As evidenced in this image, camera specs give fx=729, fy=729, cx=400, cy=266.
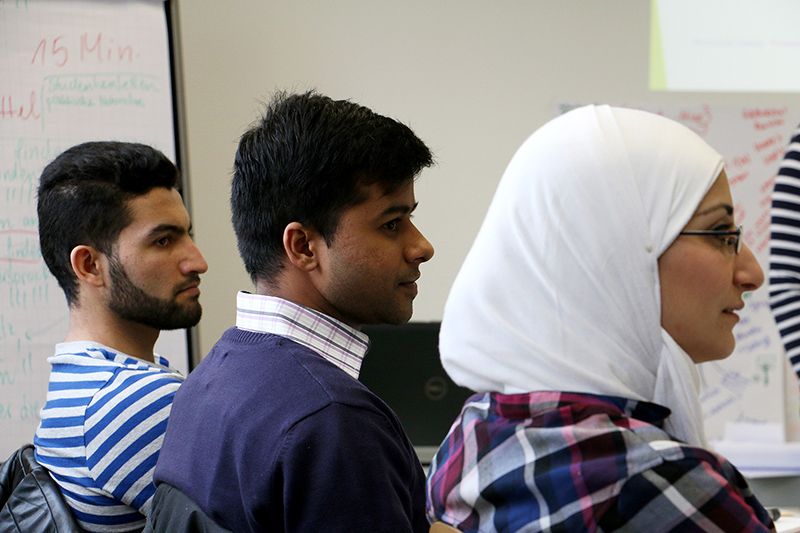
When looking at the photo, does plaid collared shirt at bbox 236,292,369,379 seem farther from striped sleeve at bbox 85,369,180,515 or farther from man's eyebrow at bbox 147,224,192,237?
man's eyebrow at bbox 147,224,192,237

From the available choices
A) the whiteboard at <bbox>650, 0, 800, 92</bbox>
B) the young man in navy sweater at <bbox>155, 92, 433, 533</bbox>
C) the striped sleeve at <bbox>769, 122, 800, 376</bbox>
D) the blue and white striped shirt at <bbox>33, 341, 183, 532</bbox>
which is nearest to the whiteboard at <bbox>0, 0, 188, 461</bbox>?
the blue and white striped shirt at <bbox>33, 341, 183, 532</bbox>

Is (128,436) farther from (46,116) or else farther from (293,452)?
(46,116)

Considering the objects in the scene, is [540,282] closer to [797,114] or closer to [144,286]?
[144,286]

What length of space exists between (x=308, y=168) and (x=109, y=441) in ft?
1.92

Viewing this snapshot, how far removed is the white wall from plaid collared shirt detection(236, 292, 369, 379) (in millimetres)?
1788

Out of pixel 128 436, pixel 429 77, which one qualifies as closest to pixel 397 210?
pixel 128 436

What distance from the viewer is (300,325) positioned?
986mm

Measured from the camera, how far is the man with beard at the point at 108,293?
125cm

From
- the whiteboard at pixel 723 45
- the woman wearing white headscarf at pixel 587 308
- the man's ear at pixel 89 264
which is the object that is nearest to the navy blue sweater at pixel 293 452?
the woman wearing white headscarf at pixel 587 308

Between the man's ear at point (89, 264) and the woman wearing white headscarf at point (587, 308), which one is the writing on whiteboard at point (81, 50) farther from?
the woman wearing white headscarf at point (587, 308)

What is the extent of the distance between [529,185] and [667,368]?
29cm

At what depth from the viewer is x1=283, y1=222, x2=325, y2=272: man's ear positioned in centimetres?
104

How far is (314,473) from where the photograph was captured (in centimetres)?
78

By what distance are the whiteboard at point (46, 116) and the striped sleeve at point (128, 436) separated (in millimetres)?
1166
